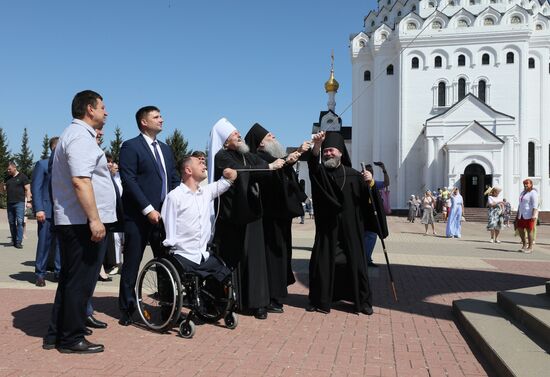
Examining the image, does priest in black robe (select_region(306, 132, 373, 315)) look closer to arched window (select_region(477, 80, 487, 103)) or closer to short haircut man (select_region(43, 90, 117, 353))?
short haircut man (select_region(43, 90, 117, 353))

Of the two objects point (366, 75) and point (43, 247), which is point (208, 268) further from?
point (366, 75)

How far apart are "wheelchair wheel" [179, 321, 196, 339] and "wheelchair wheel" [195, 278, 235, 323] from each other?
0.17 metres

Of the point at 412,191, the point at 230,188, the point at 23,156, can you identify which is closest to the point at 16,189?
the point at 230,188

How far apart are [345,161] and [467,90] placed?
46.4 metres

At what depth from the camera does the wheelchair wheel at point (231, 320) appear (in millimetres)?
5371

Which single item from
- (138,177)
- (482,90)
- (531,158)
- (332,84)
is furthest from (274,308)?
(332,84)

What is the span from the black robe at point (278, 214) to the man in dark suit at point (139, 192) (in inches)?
45.2

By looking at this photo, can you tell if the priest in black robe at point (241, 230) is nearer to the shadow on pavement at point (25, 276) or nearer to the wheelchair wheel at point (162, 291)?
the wheelchair wheel at point (162, 291)

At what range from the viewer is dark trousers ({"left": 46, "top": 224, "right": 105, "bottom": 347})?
14.7 ft

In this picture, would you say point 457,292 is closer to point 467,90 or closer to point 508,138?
point 508,138

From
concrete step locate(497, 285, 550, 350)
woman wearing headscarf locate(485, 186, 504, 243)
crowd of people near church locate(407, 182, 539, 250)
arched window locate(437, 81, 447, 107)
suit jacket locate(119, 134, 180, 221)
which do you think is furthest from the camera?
arched window locate(437, 81, 447, 107)

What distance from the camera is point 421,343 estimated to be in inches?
197

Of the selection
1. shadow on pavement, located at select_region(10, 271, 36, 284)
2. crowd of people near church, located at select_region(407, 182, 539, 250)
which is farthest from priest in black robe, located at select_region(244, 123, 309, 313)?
crowd of people near church, located at select_region(407, 182, 539, 250)

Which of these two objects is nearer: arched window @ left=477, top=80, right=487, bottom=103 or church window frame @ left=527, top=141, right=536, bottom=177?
church window frame @ left=527, top=141, right=536, bottom=177
